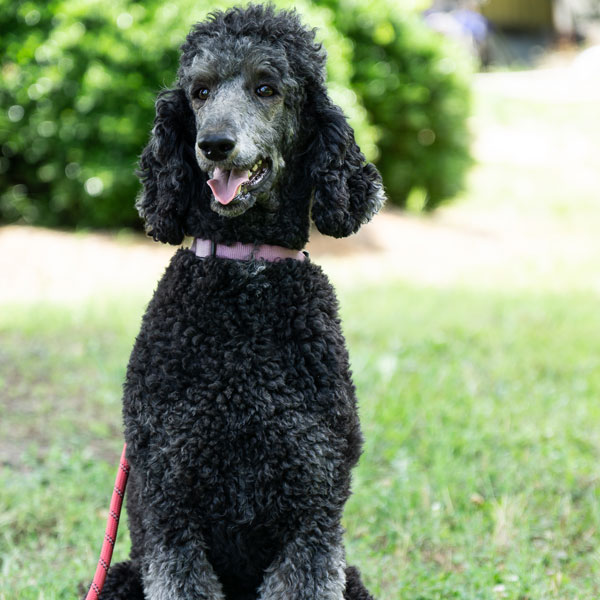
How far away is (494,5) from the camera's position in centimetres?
2402

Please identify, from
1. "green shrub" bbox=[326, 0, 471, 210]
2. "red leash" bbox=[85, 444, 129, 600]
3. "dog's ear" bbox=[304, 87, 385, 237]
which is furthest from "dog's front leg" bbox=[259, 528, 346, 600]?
"green shrub" bbox=[326, 0, 471, 210]

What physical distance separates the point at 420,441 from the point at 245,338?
2.42 m

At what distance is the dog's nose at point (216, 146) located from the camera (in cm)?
224

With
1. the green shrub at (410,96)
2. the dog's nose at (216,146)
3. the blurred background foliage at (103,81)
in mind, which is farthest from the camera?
the green shrub at (410,96)

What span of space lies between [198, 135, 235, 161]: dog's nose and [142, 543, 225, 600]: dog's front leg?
109cm

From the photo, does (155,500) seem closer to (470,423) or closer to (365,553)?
(365,553)

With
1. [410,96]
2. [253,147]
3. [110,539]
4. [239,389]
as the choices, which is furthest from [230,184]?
[410,96]

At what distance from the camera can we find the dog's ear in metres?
2.49

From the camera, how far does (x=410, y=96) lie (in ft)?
33.3

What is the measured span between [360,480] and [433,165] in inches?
296

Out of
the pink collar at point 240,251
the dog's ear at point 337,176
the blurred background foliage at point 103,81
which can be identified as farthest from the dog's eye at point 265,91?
the blurred background foliage at point 103,81

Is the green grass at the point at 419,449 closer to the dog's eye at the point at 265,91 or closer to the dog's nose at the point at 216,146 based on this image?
the dog's nose at the point at 216,146

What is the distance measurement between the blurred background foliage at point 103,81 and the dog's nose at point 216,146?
5403 millimetres

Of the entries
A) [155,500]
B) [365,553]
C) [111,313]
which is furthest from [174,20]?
[155,500]
